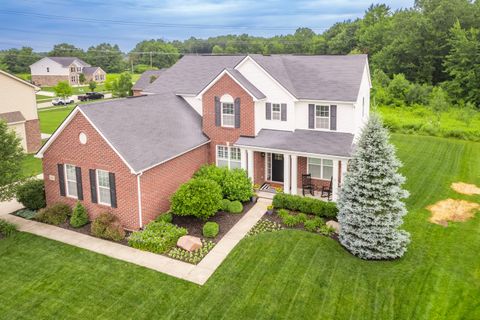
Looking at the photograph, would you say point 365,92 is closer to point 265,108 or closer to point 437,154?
point 265,108

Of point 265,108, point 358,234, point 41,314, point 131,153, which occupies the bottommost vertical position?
point 41,314

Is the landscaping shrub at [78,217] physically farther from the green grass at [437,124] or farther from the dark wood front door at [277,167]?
the green grass at [437,124]

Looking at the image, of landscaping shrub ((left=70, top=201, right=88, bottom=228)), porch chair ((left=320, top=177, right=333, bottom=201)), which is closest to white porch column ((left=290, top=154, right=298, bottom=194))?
porch chair ((left=320, top=177, right=333, bottom=201))

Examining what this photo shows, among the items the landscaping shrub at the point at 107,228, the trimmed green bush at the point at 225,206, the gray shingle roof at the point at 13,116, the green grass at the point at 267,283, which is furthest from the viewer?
the gray shingle roof at the point at 13,116

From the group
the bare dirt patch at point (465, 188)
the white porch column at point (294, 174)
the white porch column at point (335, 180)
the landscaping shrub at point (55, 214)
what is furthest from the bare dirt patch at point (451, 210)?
the landscaping shrub at point (55, 214)

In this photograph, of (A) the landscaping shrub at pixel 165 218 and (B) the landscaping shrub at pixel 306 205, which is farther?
(B) the landscaping shrub at pixel 306 205

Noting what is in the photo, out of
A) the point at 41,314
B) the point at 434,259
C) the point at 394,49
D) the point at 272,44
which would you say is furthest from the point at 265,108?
the point at 272,44

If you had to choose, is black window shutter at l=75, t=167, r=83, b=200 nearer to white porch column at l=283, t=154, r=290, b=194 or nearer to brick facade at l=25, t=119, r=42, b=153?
white porch column at l=283, t=154, r=290, b=194
